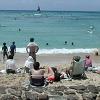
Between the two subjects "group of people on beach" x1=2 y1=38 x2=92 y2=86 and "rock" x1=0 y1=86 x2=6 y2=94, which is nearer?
"rock" x1=0 y1=86 x2=6 y2=94

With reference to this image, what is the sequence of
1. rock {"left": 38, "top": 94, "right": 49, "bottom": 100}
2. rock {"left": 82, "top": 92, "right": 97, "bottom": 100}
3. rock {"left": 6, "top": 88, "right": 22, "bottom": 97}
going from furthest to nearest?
rock {"left": 82, "top": 92, "right": 97, "bottom": 100}, rock {"left": 6, "top": 88, "right": 22, "bottom": 97}, rock {"left": 38, "top": 94, "right": 49, "bottom": 100}

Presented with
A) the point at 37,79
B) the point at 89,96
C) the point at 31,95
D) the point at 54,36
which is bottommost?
the point at 89,96

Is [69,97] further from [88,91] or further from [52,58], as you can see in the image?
[52,58]

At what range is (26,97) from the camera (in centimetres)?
1149

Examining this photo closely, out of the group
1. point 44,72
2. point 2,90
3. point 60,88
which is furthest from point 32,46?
point 2,90

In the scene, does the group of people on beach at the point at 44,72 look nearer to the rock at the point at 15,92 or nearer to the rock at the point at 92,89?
the rock at the point at 15,92

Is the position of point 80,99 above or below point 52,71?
below

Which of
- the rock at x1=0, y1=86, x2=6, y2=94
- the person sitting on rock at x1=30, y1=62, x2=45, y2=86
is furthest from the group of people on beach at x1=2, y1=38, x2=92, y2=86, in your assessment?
the rock at x1=0, y1=86, x2=6, y2=94

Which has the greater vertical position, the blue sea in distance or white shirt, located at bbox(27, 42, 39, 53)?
the blue sea in distance

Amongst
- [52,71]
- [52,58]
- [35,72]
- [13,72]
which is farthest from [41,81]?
[52,58]

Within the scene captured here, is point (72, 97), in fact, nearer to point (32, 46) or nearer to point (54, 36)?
point (32, 46)

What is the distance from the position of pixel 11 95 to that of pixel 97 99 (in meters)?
2.57

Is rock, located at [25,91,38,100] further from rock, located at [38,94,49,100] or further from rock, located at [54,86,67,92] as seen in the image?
rock, located at [54,86,67,92]

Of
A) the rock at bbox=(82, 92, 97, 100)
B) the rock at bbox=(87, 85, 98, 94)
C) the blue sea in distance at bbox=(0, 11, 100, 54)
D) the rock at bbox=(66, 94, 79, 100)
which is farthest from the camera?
the blue sea in distance at bbox=(0, 11, 100, 54)
